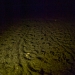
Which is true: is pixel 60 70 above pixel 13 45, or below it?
below

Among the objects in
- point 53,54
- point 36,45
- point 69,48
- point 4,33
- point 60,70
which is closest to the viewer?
point 60,70

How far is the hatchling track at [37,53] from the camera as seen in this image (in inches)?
152

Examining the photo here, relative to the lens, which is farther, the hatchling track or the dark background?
the dark background

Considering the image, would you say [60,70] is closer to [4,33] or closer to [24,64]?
[24,64]

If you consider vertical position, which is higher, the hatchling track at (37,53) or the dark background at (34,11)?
the dark background at (34,11)

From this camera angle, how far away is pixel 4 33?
22.5 ft

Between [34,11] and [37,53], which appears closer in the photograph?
[37,53]

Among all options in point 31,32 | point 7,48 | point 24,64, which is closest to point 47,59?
point 24,64

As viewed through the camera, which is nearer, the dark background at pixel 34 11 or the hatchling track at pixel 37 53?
the hatchling track at pixel 37 53

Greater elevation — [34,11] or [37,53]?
[34,11]

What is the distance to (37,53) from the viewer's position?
478cm

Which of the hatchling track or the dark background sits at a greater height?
the dark background

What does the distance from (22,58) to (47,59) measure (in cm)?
85

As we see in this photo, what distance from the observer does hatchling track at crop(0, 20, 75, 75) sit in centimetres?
386
